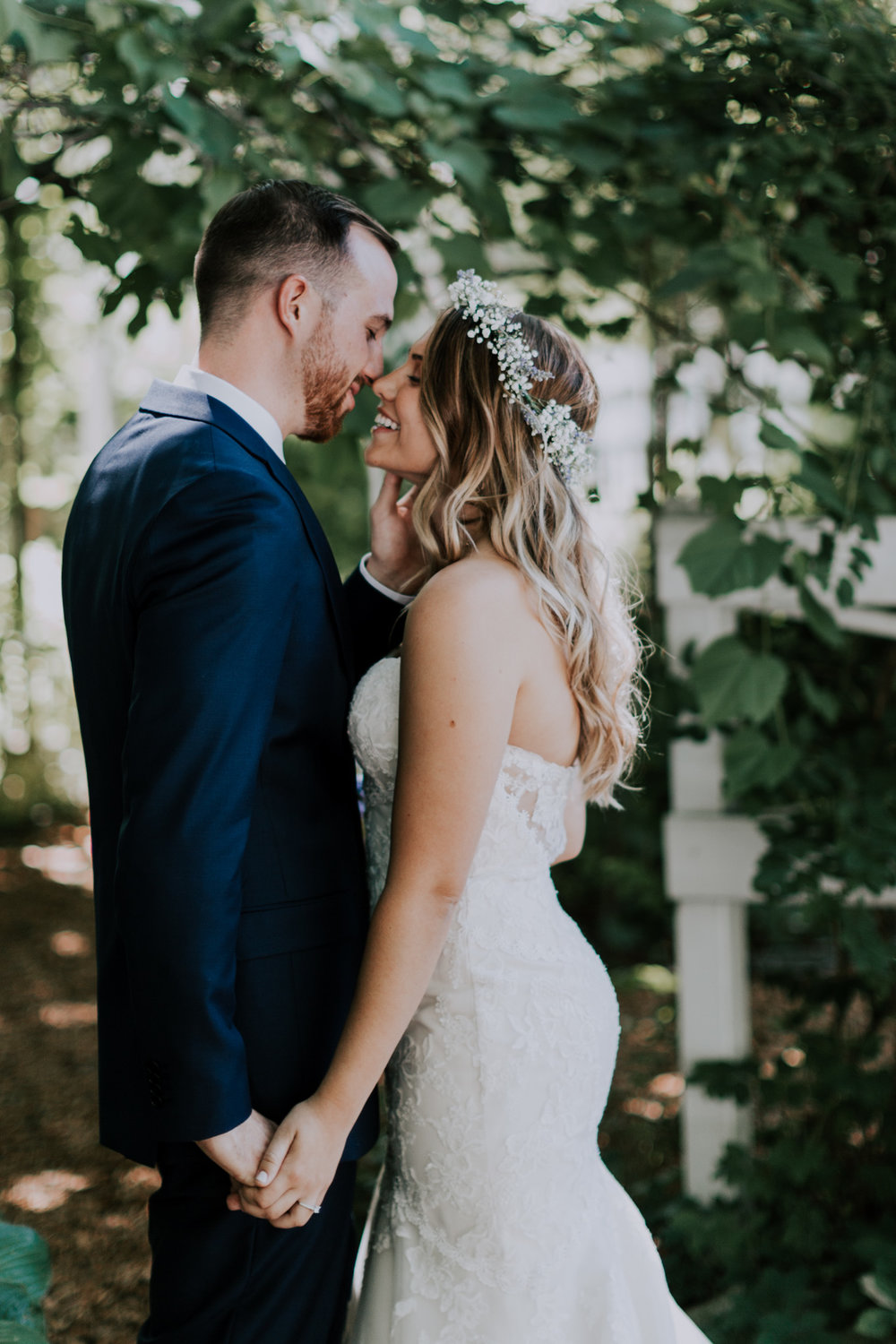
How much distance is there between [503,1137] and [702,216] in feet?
7.13

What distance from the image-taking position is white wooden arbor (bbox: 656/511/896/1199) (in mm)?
2621

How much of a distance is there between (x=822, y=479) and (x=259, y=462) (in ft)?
4.18

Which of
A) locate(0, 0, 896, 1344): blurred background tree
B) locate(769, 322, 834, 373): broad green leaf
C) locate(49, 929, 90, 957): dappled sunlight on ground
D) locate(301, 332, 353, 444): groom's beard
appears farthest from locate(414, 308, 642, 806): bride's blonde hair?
locate(49, 929, 90, 957): dappled sunlight on ground

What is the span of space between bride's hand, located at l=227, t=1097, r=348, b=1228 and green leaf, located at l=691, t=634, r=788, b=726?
124 cm

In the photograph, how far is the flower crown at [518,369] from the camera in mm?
1695

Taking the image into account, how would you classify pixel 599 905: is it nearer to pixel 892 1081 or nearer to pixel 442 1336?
pixel 892 1081

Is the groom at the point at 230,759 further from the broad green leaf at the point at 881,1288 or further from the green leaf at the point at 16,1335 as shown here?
the broad green leaf at the point at 881,1288

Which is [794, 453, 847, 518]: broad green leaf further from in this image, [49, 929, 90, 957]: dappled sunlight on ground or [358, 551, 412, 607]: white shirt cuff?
[49, 929, 90, 957]: dappled sunlight on ground

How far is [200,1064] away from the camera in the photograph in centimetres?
132

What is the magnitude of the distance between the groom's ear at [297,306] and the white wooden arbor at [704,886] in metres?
1.21

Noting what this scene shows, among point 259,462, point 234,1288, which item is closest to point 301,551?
point 259,462

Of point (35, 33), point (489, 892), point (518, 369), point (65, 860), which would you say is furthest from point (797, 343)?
point (65, 860)

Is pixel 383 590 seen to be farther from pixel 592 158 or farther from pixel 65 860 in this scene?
pixel 65 860

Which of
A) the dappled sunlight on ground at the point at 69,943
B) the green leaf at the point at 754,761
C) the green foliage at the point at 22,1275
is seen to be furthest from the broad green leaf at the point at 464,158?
the dappled sunlight on ground at the point at 69,943
